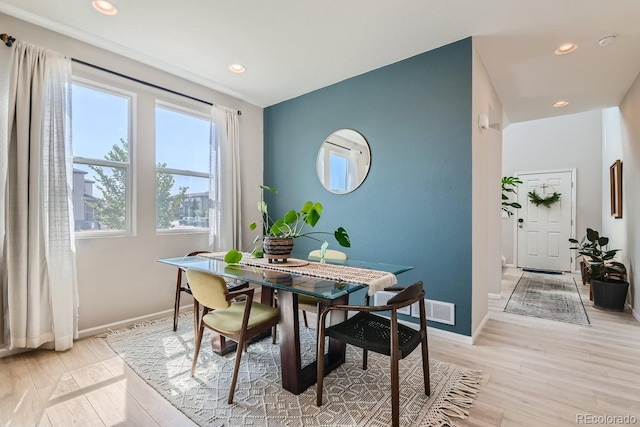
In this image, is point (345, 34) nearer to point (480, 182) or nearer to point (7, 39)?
point (480, 182)

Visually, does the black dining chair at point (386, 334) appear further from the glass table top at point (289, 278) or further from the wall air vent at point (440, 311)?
the wall air vent at point (440, 311)

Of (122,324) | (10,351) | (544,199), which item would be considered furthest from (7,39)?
(544,199)

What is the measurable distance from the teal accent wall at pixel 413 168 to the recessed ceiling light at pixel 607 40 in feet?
3.69

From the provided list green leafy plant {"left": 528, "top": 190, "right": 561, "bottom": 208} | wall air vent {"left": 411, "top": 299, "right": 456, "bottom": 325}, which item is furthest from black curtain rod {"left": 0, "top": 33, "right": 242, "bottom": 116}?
green leafy plant {"left": 528, "top": 190, "right": 561, "bottom": 208}

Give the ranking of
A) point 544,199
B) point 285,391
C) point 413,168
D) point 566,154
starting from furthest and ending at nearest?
point 544,199, point 566,154, point 413,168, point 285,391

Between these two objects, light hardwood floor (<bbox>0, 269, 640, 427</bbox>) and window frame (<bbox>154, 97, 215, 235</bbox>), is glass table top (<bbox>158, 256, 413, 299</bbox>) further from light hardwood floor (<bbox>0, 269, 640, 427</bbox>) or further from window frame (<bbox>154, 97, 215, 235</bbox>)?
window frame (<bbox>154, 97, 215, 235</bbox>)

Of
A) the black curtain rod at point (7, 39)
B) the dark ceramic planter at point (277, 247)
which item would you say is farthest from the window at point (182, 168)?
the dark ceramic planter at point (277, 247)

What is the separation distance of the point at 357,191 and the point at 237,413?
2.38 m

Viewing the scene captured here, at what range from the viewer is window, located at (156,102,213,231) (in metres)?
3.26

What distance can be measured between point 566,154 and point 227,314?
280 inches

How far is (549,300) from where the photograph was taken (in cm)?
393

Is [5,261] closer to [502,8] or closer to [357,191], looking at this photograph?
[357,191]

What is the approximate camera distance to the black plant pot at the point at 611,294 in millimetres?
3439

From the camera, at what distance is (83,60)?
2.65 meters
